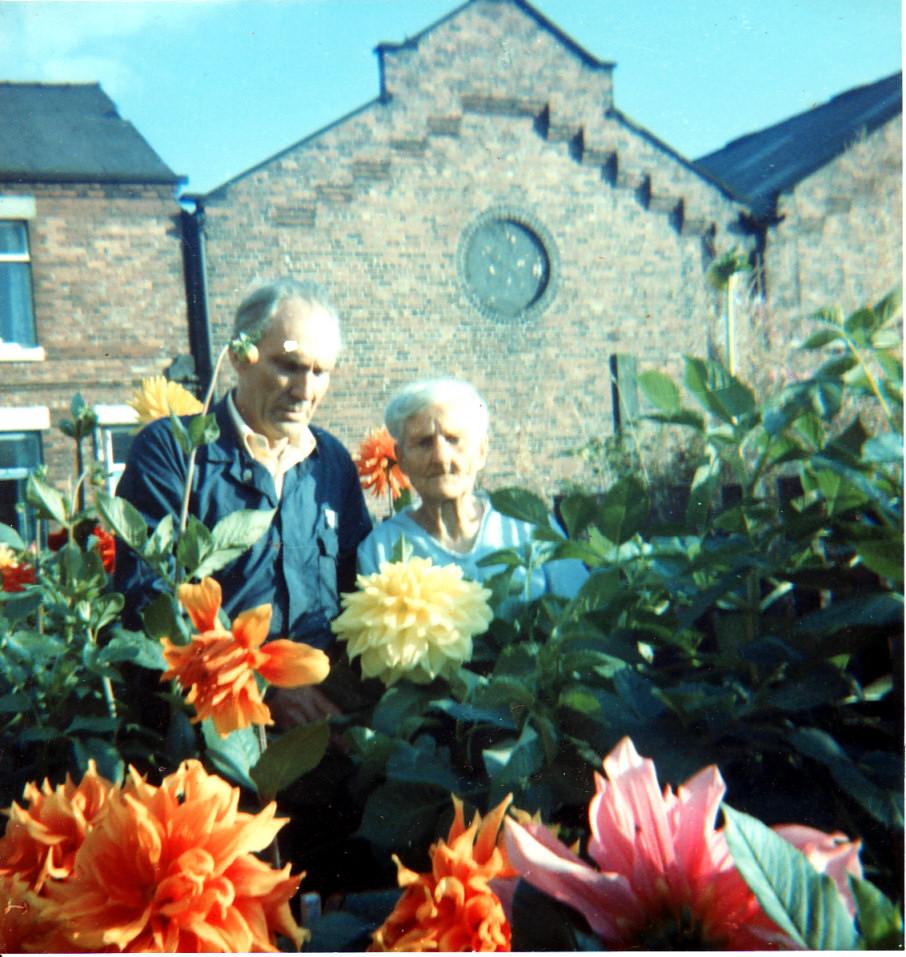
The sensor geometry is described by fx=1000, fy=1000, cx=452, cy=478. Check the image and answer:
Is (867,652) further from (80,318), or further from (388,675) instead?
(80,318)

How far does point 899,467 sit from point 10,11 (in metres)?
0.96

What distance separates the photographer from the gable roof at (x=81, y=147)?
22.4 feet

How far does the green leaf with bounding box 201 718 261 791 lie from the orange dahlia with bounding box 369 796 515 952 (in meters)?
0.21

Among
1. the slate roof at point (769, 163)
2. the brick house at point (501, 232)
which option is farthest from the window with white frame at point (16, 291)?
the slate roof at point (769, 163)

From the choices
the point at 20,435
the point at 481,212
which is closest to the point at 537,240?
the point at 481,212

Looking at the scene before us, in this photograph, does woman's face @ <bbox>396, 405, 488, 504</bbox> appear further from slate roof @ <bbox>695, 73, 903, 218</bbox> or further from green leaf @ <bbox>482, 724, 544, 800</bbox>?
slate roof @ <bbox>695, 73, 903, 218</bbox>

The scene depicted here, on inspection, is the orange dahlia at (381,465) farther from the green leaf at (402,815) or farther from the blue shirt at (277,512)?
the green leaf at (402,815)

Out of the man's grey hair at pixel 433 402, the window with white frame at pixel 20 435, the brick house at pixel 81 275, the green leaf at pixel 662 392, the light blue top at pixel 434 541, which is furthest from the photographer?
the window with white frame at pixel 20 435

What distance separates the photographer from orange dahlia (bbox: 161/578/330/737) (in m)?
0.69

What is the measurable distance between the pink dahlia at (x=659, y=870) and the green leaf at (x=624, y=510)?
0.36m

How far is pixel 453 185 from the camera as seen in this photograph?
9.37 m

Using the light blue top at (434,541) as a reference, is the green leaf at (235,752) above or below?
below

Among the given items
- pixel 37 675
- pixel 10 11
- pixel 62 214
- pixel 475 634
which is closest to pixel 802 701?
pixel 475 634

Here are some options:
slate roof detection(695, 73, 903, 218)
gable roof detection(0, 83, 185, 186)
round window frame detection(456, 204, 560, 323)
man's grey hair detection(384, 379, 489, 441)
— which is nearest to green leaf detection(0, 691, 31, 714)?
man's grey hair detection(384, 379, 489, 441)
